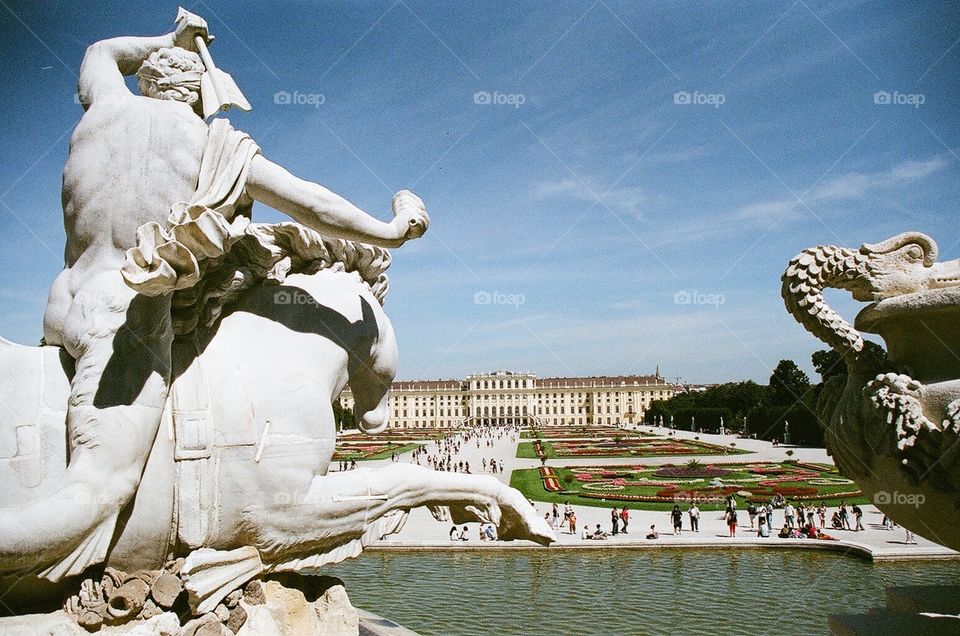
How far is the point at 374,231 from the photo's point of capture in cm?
338

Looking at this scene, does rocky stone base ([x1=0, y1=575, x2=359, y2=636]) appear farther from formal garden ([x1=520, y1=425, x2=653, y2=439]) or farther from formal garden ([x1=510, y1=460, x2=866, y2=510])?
formal garden ([x1=520, y1=425, x2=653, y2=439])

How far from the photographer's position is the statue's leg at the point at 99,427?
103 inches

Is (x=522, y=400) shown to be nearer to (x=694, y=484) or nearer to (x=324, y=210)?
(x=694, y=484)

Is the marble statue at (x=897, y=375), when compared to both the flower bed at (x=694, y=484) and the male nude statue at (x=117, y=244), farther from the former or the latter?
the flower bed at (x=694, y=484)

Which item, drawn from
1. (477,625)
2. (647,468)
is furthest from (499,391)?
(477,625)

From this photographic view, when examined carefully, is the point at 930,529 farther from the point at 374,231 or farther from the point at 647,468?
the point at 647,468

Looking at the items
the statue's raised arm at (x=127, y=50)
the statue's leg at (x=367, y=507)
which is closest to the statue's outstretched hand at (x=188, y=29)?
the statue's raised arm at (x=127, y=50)

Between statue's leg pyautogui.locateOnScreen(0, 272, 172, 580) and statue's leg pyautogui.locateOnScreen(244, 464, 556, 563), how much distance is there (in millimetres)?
535

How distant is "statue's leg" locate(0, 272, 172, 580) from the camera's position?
2.62 metres

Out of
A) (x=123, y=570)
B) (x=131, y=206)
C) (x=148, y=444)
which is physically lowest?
(x=123, y=570)

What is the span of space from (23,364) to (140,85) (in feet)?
4.54

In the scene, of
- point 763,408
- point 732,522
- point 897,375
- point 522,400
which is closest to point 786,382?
point 763,408

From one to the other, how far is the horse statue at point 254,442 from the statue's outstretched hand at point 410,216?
39cm

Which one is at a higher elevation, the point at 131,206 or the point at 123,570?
the point at 131,206
